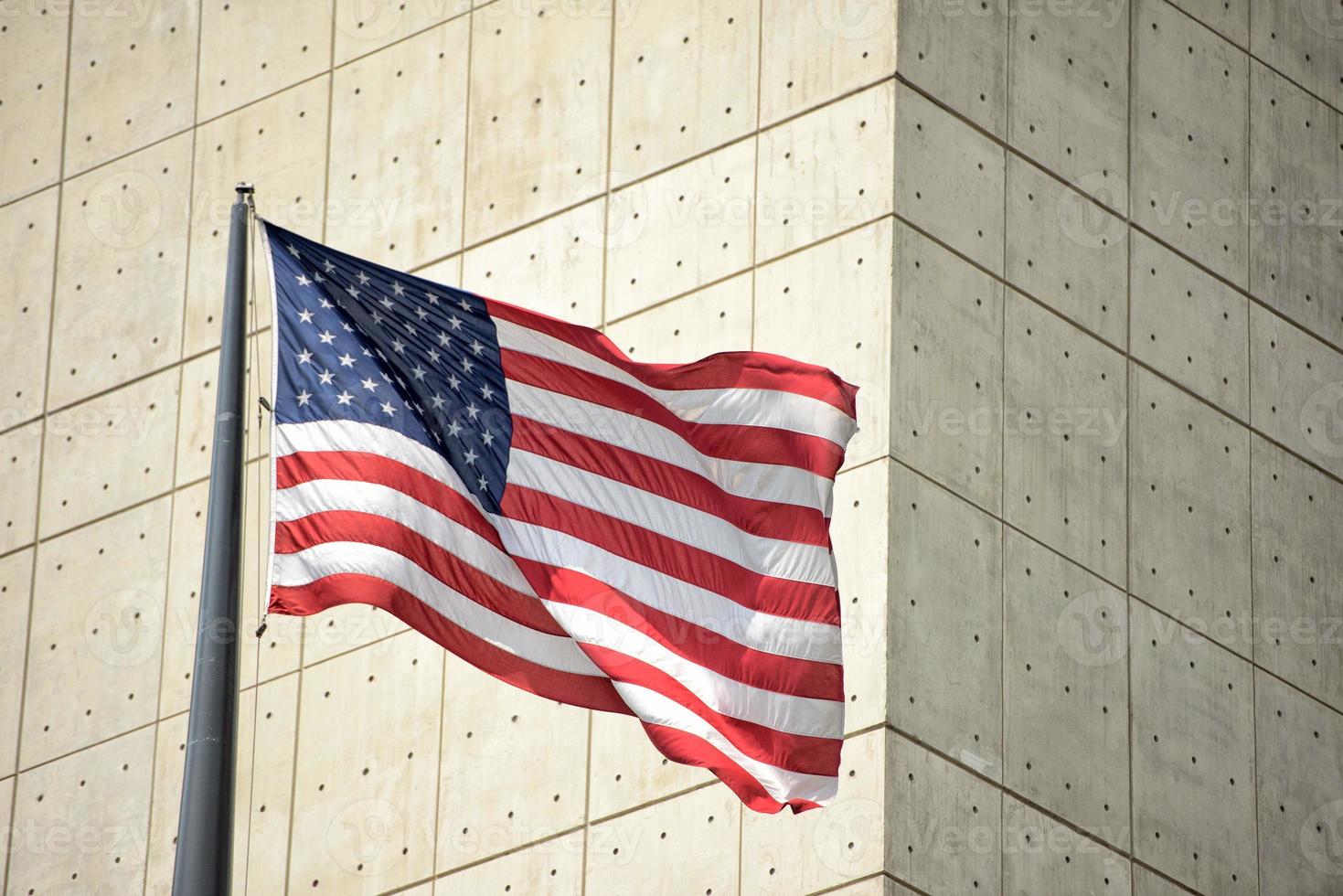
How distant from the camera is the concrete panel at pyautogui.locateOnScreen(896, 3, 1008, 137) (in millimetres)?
19453

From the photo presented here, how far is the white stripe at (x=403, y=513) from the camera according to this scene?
12641 millimetres

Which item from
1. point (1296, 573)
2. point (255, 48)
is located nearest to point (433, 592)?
point (1296, 573)

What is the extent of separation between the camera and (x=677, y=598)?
14.2 metres

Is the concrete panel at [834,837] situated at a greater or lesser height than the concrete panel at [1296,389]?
lesser

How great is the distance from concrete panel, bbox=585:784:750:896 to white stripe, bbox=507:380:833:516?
3.66 meters

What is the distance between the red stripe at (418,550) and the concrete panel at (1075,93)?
26.1 ft

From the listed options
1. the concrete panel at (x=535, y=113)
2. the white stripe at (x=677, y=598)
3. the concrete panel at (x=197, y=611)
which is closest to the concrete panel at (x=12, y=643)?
the concrete panel at (x=197, y=611)

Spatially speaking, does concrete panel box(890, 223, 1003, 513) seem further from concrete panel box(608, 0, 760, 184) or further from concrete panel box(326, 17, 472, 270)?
concrete panel box(326, 17, 472, 270)

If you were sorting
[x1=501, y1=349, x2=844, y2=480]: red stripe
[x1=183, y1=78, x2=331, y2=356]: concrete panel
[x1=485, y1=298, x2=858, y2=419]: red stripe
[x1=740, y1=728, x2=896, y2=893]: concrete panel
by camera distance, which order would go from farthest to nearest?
[x1=183, y1=78, x2=331, y2=356]: concrete panel → [x1=740, y1=728, x2=896, y2=893]: concrete panel → [x1=485, y1=298, x2=858, y2=419]: red stripe → [x1=501, y1=349, x2=844, y2=480]: red stripe

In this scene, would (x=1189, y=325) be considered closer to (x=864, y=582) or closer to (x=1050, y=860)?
(x=864, y=582)

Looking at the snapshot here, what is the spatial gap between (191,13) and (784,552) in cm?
1240

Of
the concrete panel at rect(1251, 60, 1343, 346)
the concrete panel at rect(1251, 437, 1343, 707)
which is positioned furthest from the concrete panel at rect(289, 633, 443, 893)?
the concrete panel at rect(1251, 60, 1343, 346)

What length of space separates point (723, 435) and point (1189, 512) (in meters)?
7.05

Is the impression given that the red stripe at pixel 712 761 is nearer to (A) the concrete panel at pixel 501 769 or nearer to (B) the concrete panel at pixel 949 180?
(A) the concrete panel at pixel 501 769
